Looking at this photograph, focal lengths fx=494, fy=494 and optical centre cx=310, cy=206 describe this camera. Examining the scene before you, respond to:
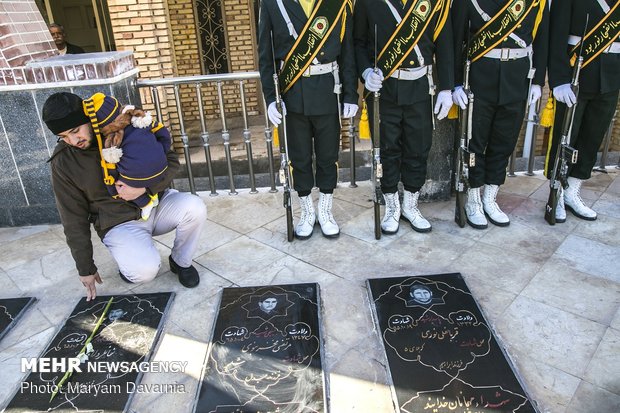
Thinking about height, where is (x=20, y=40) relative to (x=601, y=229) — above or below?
above

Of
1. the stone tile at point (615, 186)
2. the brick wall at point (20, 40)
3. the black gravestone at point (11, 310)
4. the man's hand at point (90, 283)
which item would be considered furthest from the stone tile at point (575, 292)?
the brick wall at point (20, 40)

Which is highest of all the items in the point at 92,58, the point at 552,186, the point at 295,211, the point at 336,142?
the point at 92,58

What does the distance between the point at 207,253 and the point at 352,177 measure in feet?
5.12

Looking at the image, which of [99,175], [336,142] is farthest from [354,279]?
[99,175]

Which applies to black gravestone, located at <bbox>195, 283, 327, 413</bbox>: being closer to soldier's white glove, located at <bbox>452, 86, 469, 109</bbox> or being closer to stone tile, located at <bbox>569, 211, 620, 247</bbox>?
soldier's white glove, located at <bbox>452, 86, 469, 109</bbox>

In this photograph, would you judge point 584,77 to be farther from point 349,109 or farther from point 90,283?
point 90,283

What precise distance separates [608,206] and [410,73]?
1.96m

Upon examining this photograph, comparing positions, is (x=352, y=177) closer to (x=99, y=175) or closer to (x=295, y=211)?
(x=295, y=211)

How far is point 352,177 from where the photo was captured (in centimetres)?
434

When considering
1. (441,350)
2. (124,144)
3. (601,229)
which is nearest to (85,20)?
(124,144)

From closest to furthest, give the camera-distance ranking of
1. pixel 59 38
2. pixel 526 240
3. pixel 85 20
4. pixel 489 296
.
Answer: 1. pixel 489 296
2. pixel 526 240
3. pixel 59 38
4. pixel 85 20

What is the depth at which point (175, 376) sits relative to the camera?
2.27 metres

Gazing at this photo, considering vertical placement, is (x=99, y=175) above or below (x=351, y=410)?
above

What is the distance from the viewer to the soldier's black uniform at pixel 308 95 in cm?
296
